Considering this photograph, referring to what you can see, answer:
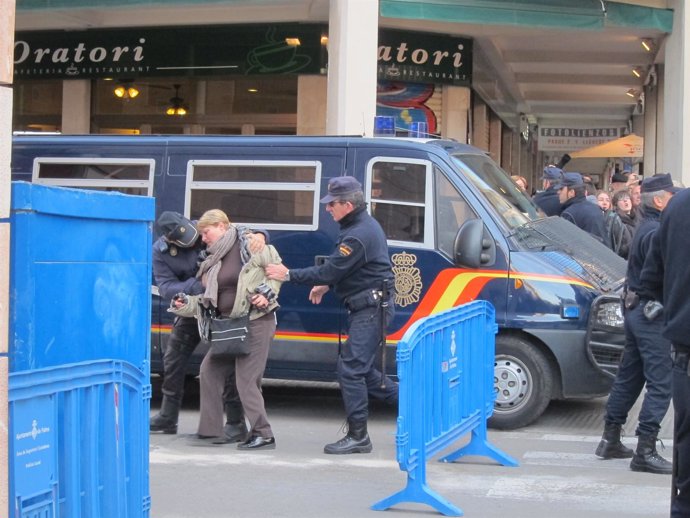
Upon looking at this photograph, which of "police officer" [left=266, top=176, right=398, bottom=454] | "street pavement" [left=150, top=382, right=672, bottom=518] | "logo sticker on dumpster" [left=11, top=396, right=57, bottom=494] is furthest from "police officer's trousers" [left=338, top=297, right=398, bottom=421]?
"logo sticker on dumpster" [left=11, top=396, right=57, bottom=494]

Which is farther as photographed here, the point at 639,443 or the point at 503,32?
the point at 503,32

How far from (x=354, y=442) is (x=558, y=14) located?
11.0 m

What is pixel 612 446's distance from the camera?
8234 millimetres

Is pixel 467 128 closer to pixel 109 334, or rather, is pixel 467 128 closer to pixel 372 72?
pixel 372 72

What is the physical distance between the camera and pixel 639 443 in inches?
311

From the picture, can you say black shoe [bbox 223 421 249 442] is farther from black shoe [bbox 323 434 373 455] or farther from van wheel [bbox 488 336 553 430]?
van wheel [bbox 488 336 553 430]

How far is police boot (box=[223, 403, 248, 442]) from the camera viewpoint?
28.8ft

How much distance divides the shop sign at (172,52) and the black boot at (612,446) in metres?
11.7

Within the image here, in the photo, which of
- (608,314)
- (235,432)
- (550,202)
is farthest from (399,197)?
(550,202)

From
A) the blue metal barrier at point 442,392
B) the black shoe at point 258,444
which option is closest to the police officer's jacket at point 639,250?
the blue metal barrier at point 442,392

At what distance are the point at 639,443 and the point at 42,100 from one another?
1552cm

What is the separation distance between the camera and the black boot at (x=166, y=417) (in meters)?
8.98

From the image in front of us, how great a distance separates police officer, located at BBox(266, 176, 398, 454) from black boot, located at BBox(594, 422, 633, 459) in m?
1.67

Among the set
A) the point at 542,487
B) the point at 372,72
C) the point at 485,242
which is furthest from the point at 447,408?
the point at 372,72
